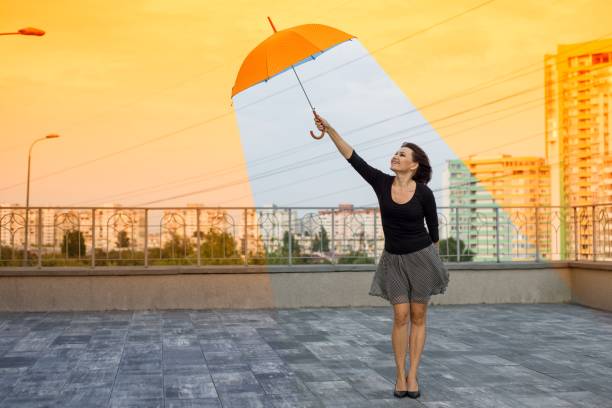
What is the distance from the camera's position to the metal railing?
38.3ft

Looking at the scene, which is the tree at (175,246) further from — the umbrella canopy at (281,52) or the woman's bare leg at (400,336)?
the woman's bare leg at (400,336)

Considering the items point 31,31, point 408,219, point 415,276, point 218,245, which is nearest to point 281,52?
point 408,219

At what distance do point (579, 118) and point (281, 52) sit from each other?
429ft

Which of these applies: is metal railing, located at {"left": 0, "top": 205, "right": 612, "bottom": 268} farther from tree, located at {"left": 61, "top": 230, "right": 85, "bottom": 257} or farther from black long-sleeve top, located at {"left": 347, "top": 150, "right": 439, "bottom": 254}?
black long-sleeve top, located at {"left": 347, "top": 150, "right": 439, "bottom": 254}

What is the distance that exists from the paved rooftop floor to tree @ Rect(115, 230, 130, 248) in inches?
47.6

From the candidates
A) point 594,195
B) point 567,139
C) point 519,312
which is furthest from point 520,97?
point 567,139

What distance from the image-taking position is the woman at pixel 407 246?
5.42 metres

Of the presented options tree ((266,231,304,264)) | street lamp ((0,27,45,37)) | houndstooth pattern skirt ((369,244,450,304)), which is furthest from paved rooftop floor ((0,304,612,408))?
street lamp ((0,27,45,37))

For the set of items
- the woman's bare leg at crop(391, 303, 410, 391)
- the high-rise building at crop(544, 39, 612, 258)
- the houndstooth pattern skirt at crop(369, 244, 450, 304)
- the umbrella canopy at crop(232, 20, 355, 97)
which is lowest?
the woman's bare leg at crop(391, 303, 410, 391)

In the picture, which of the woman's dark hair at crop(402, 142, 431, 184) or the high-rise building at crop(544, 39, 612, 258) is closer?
the woman's dark hair at crop(402, 142, 431, 184)

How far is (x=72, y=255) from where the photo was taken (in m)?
11.7

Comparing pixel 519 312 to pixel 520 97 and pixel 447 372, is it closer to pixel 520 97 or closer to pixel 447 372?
pixel 447 372

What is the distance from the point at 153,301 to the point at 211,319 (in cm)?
155

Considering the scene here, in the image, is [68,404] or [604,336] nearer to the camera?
[68,404]
